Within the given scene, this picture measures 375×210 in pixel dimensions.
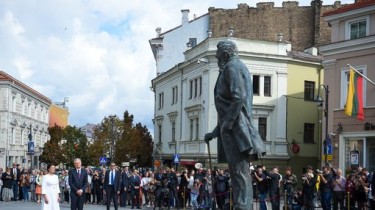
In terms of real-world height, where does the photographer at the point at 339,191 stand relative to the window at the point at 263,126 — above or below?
below

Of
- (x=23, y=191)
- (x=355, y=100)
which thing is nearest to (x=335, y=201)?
(x=355, y=100)

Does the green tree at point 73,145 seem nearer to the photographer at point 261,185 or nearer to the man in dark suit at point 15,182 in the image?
the man in dark suit at point 15,182

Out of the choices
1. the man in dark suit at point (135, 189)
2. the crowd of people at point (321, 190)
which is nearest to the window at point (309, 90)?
the man in dark suit at point (135, 189)

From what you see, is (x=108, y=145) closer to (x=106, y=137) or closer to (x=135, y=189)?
(x=106, y=137)

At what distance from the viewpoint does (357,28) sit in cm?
3152

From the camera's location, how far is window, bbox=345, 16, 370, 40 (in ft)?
101

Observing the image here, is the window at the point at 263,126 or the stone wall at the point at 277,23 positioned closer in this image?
the window at the point at 263,126

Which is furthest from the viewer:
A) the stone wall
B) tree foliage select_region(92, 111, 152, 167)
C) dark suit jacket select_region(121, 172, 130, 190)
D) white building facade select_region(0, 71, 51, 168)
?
white building facade select_region(0, 71, 51, 168)

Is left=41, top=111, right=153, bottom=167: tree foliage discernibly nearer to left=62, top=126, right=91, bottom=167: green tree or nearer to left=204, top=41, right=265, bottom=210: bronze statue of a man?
left=62, top=126, right=91, bottom=167: green tree

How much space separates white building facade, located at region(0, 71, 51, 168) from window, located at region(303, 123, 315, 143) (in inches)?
1196

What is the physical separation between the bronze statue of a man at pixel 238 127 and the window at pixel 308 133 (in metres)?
34.7

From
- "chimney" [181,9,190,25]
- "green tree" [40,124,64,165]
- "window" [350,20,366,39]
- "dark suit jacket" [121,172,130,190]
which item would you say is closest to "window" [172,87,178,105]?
"chimney" [181,9,190,25]

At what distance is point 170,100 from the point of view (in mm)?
51781

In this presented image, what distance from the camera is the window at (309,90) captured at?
144 feet
